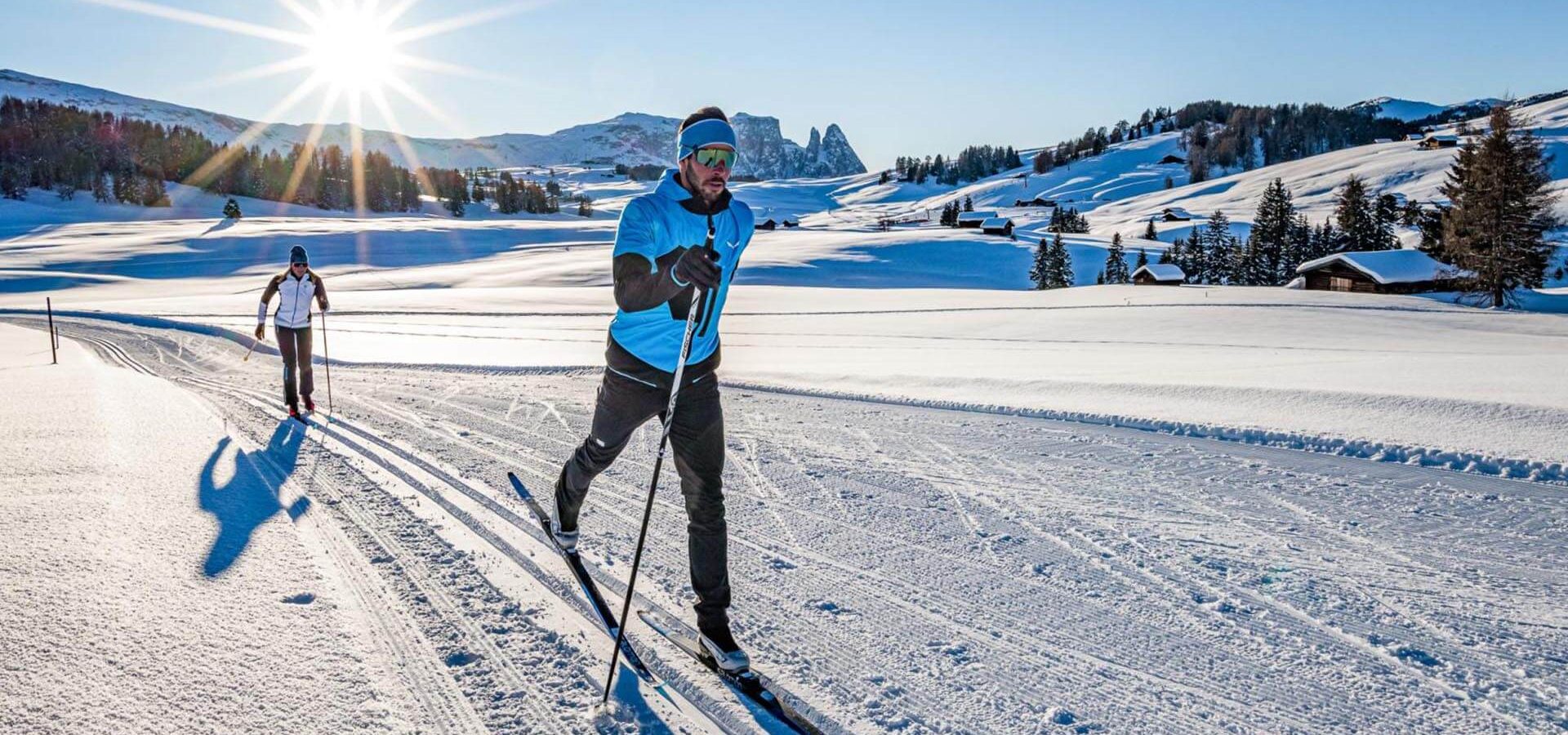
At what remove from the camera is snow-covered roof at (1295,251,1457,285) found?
140 feet

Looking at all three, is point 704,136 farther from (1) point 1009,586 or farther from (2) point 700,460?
(1) point 1009,586

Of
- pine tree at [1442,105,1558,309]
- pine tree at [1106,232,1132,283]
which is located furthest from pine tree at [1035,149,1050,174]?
pine tree at [1442,105,1558,309]

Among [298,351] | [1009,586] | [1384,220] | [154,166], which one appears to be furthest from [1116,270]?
[154,166]

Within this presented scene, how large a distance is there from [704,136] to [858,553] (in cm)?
245

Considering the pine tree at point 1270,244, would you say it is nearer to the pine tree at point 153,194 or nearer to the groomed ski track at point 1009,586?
the groomed ski track at point 1009,586

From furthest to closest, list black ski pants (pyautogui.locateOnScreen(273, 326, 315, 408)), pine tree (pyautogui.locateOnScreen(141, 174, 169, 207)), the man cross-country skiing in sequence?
1. pine tree (pyautogui.locateOnScreen(141, 174, 169, 207))
2. black ski pants (pyautogui.locateOnScreen(273, 326, 315, 408))
3. the man cross-country skiing

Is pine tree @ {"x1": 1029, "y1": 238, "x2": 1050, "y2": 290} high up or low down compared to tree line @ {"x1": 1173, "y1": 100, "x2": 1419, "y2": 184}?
down

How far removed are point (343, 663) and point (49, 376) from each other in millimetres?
12052

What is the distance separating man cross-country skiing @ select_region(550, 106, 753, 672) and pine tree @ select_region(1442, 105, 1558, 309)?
4701cm

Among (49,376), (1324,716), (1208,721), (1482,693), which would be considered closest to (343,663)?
(1208,721)

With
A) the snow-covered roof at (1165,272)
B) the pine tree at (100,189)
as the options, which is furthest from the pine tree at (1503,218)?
the pine tree at (100,189)

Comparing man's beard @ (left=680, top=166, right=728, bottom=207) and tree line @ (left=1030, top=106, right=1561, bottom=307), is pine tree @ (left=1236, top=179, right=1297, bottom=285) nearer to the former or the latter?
tree line @ (left=1030, top=106, right=1561, bottom=307)

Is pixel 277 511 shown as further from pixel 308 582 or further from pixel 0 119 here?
pixel 0 119

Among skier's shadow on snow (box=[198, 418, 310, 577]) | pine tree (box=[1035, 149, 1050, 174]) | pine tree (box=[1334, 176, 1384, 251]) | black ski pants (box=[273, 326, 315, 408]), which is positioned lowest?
skier's shadow on snow (box=[198, 418, 310, 577])
